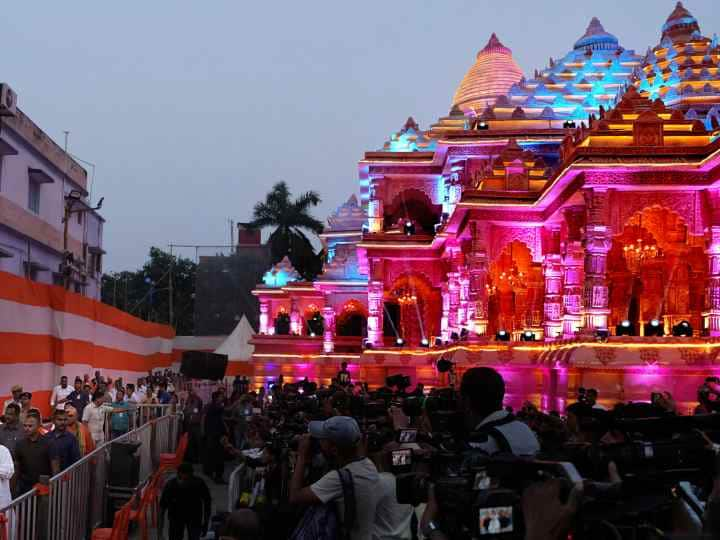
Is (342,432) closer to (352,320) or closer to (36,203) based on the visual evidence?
(36,203)

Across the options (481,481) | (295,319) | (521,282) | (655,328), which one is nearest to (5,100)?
(521,282)

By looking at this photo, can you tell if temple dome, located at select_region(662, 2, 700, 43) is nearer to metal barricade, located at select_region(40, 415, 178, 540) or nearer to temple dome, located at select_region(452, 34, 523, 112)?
temple dome, located at select_region(452, 34, 523, 112)

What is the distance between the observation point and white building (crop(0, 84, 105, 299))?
27422 millimetres

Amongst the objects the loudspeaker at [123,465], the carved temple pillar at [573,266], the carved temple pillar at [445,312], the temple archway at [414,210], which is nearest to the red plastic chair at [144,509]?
the loudspeaker at [123,465]

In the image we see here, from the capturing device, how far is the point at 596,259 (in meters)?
19.5

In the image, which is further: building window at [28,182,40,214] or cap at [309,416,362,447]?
building window at [28,182,40,214]

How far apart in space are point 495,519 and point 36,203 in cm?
3109

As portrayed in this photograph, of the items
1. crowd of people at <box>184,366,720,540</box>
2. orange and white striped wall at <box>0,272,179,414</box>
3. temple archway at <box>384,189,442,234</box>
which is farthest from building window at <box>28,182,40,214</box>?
crowd of people at <box>184,366,720,540</box>

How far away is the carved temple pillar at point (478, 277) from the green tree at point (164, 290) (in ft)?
173

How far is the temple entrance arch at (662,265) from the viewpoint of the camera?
21688mm

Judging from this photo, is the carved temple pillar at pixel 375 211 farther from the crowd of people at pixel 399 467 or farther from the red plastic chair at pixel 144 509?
the crowd of people at pixel 399 467

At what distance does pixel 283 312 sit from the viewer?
155 ft

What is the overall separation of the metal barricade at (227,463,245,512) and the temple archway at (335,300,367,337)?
111 ft

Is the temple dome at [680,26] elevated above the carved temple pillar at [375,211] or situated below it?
above
